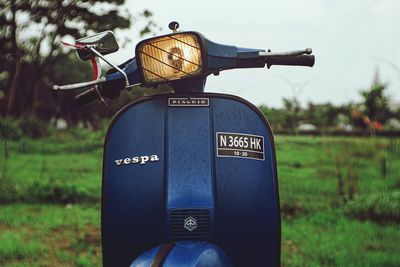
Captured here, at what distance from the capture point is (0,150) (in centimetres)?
511

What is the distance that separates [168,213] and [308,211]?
3.14 metres

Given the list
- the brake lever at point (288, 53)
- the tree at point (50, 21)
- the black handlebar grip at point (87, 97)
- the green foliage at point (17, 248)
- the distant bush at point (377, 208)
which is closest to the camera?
the brake lever at point (288, 53)

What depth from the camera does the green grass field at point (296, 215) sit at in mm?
2926

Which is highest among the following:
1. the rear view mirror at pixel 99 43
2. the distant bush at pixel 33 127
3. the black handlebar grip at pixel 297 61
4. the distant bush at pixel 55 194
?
the distant bush at pixel 33 127

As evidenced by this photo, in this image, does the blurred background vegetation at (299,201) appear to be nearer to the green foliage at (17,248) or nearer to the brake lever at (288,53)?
the green foliage at (17,248)

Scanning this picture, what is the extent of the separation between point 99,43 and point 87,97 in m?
0.29

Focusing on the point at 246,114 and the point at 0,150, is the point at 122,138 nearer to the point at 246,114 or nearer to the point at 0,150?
the point at 246,114

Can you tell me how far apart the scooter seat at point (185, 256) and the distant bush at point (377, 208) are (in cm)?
277

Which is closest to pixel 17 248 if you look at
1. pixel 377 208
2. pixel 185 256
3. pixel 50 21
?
pixel 185 256

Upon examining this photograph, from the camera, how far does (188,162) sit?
145 centimetres

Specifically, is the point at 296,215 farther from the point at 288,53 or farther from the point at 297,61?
the point at 288,53

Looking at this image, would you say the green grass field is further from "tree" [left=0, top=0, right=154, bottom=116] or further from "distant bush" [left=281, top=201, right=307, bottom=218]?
"tree" [left=0, top=0, right=154, bottom=116]

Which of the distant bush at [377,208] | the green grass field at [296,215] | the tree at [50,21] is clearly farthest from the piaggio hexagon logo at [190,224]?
the tree at [50,21]

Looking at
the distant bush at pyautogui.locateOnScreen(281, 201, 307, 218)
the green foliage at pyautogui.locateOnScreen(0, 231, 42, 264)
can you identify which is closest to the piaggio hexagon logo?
the green foliage at pyautogui.locateOnScreen(0, 231, 42, 264)
